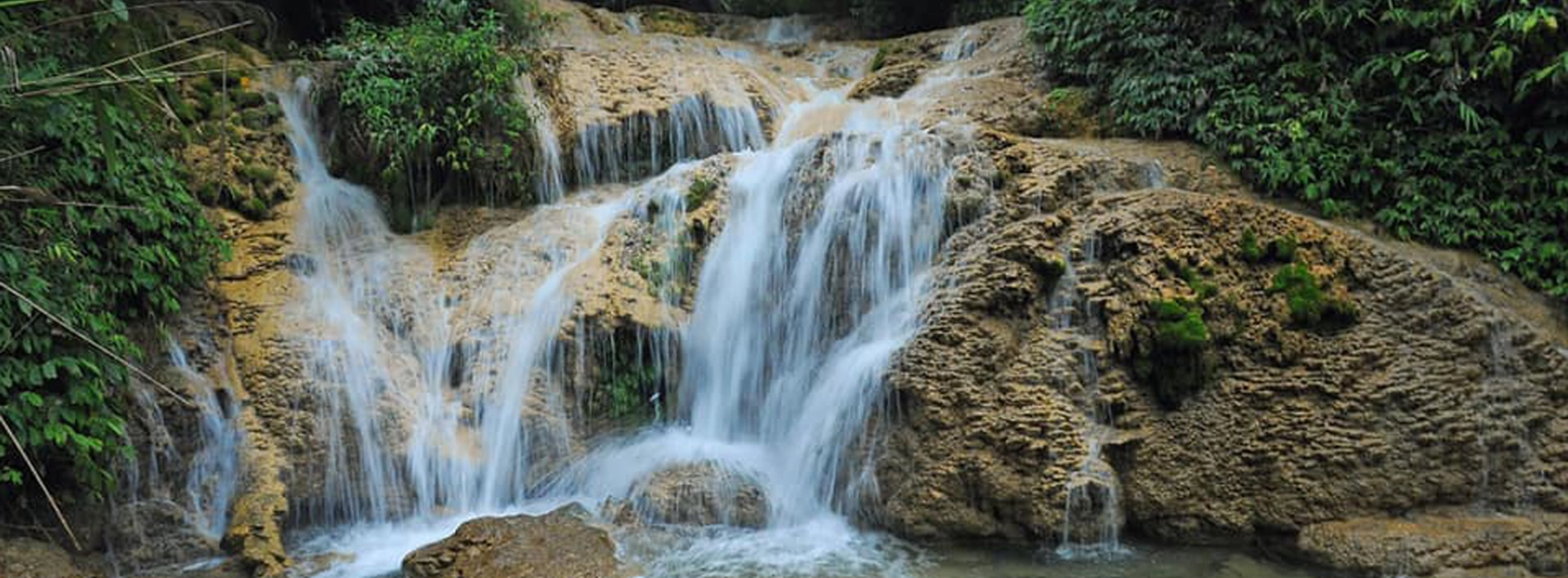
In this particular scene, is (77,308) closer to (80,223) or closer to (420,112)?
(80,223)

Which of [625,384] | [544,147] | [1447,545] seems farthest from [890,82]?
[1447,545]

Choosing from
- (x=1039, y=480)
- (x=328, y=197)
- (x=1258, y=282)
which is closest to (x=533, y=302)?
(x=328, y=197)

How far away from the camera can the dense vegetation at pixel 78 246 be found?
15.3 feet

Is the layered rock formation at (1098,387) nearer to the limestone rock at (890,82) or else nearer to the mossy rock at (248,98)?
the mossy rock at (248,98)

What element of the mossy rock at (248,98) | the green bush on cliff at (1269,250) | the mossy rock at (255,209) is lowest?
the green bush on cliff at (1269,250)

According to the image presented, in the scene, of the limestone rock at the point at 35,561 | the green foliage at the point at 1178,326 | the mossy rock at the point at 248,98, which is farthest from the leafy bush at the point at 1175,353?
the mossy rock at the point at 248,98

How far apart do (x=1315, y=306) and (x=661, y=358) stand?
4.83 metres

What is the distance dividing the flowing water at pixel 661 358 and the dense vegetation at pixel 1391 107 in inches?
99.6

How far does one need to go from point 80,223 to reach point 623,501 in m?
3.91

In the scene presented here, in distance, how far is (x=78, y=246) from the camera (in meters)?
5.24

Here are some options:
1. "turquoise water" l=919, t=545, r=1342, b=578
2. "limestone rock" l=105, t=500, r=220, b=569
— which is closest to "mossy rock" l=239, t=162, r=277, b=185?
"limestone rock" l=105, t=500, r=220, b=569

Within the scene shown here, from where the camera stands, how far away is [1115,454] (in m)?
5.37

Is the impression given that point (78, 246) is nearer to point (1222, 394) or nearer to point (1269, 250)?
point (1222, 394)

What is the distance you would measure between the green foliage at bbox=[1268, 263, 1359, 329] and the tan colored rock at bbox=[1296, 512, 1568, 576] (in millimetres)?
1260
